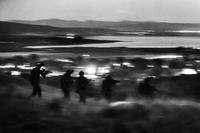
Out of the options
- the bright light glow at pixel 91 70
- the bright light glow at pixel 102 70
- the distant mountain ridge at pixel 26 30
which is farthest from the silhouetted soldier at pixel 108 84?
the distant mountain ridge at pixel 26 30

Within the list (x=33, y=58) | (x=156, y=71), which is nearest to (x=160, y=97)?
(x=156, y=71)

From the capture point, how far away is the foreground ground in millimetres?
12906

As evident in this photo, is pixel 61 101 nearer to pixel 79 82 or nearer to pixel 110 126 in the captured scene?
pixel 79 82

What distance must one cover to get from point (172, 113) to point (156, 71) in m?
17.7

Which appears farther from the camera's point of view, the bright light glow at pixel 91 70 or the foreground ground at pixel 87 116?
the bright light glow at pixel 91 70

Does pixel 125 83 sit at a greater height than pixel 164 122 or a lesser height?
lesser

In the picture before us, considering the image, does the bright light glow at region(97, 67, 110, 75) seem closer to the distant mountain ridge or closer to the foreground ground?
the foreground ground

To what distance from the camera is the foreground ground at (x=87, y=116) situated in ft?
42.3

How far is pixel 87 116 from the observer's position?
14883mm

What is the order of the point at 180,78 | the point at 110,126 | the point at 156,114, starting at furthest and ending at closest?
the point at 180,78, the point at 156,114, the point at 110,126

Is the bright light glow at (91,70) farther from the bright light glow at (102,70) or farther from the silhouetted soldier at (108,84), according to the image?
the silhouetted soldier at (108,84)

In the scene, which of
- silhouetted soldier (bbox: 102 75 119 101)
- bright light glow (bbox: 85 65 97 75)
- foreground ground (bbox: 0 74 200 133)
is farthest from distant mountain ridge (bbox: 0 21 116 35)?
foreground ground (bbox: 0 74 200 133)

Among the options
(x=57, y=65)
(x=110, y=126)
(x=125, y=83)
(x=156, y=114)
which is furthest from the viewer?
(x=57, y=65)

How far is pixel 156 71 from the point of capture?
→ 3344 cm
